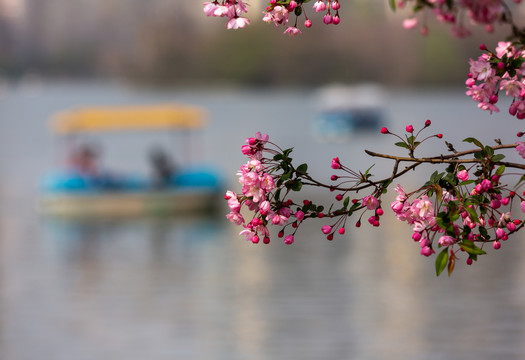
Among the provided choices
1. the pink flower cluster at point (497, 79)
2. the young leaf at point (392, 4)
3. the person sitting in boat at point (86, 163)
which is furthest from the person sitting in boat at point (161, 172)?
the pink flower cluster at point (497, 79)

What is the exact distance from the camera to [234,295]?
20984 millimetres

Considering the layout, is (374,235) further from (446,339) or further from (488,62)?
(488,62)

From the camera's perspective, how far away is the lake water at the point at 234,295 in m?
16.1

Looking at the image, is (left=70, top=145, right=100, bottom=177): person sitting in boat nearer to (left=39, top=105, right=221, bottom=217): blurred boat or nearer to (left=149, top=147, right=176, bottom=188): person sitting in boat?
(left=39, top=105, right=221, bottom=217): blurred boat

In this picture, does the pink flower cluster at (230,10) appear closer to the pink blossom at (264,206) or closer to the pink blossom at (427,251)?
the pink blossom at (264,206)

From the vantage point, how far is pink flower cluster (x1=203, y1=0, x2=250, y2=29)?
4.73 metres

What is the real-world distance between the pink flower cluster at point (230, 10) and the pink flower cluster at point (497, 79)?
919 millimetres

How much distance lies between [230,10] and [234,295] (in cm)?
1643

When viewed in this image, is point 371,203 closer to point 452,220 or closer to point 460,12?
point 452,220

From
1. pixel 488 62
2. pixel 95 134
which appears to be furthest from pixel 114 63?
pixel 488 62

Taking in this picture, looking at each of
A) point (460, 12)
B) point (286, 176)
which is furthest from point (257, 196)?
point (460, 12)

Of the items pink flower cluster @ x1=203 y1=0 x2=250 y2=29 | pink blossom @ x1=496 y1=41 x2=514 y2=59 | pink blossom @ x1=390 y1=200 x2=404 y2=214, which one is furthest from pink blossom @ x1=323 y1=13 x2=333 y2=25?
pink blossom @ x1=390 y1=200 x2=404 y2=214

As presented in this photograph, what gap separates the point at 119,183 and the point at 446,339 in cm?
1721

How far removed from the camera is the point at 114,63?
176625 mm
